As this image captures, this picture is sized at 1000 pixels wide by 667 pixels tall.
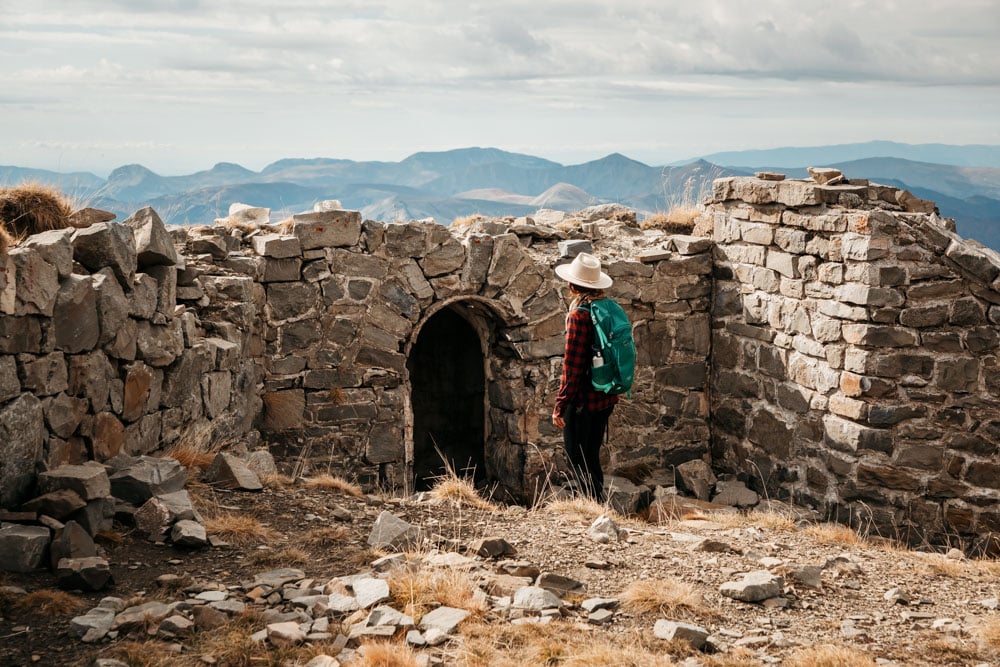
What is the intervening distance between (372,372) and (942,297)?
16.7 ft

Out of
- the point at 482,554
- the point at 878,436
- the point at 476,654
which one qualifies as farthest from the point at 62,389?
the point at 878,436

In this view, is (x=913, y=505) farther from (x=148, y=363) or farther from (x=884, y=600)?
(x=148, y=363)

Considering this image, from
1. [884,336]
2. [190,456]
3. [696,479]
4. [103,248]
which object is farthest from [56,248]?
[696,479]

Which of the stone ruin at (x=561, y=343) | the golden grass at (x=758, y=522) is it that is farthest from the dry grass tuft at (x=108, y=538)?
the golden grass at (x=758, y=522)

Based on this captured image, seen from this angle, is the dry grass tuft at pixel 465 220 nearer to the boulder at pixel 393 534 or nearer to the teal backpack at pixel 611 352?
the teal backpack at pixel 611 352

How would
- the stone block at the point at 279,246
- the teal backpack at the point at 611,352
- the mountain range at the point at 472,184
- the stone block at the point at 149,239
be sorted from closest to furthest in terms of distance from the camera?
the stone block at the point at 149,239 < the teal backpack at the point at 611,352 < the stone block at the point at 279,246 < the mountain range at the point at 472,184

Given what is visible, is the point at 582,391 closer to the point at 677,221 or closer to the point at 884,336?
the point at 884,336

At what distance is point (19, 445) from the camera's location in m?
5.10

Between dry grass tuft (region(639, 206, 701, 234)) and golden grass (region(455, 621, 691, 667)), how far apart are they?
696cm

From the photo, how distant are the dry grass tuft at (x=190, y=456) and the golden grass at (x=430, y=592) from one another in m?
2.29

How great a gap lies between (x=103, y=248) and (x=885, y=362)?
19.5 ft

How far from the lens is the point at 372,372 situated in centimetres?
938

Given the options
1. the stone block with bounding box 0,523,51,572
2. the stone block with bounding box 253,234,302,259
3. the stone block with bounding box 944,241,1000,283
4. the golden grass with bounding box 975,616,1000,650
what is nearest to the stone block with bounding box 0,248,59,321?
the stone block with bounding box 0,523,51,572

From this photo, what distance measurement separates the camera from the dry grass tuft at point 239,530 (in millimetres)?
5402
